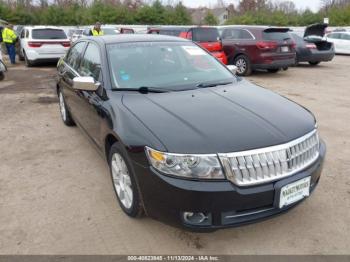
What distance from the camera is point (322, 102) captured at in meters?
7.77

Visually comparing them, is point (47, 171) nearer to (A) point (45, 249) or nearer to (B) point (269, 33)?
(A) point (45, 249)

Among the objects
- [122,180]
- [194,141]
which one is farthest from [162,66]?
[194,141]

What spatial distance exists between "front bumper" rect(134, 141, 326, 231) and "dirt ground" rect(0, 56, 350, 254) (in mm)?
393

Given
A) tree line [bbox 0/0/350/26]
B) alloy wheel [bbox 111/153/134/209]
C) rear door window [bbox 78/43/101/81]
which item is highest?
tree line [bbox 0/0/350/26]

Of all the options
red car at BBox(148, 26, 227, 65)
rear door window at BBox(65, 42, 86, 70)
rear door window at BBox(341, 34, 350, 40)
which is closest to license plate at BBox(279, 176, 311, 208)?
rear door window at BBox(65, 42, 86, 70)

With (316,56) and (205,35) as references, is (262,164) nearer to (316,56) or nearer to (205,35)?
(205,35)

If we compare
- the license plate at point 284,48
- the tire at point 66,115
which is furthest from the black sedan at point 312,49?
the tire at point 66,115

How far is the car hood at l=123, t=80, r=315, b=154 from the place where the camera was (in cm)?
255

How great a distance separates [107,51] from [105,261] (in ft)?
7.50

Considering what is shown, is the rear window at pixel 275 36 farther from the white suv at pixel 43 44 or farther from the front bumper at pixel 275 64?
the white suv at pixel 43 44

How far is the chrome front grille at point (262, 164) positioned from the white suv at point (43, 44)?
1223cm

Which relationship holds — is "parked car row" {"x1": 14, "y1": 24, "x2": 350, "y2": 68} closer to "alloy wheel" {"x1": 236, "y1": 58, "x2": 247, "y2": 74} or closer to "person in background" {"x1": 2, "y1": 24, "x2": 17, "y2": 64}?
"alloy wheel" {"x1": 236, "y1": 58, "x2": 247, "y2": 74}

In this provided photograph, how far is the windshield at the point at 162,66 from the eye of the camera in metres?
3.66

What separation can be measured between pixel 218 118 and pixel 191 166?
23.7 inches
